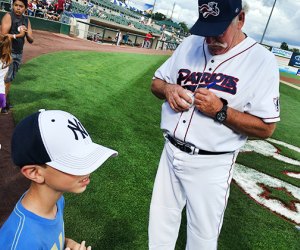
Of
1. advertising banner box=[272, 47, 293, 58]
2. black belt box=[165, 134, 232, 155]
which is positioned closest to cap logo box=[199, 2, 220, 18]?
black belt box=[165, 134, 232, 155]

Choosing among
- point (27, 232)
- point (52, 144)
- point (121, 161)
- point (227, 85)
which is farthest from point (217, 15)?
point (121, 161)

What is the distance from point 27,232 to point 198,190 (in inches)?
50.8

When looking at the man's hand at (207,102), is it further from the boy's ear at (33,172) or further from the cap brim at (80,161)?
the boy's ear at (33,172)

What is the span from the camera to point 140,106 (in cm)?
864

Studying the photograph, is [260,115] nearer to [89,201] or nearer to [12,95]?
[89,201]

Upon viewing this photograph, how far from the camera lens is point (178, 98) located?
232cm

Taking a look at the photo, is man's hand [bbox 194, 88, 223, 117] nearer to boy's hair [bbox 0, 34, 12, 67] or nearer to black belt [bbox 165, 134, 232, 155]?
black belt [bbox 165, 134, 232, 155]

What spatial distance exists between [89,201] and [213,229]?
1886mm

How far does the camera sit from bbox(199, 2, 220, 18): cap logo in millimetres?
2133

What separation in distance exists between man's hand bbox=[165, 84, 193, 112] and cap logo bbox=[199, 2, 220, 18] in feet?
1.81

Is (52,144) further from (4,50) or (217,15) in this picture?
→ (4,50)

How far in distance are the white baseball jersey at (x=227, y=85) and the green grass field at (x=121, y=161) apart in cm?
164

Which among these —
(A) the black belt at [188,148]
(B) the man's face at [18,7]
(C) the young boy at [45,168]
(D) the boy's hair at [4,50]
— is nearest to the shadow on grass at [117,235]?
(A) the black belt at [188,148]

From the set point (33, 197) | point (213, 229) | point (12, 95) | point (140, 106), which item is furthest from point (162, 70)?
point (140, 106)
